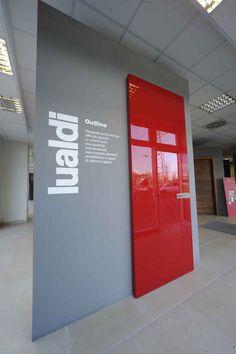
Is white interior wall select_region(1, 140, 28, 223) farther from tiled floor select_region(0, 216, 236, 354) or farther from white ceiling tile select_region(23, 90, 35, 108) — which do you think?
tiled floor select_region(0, 216, 236, 354)

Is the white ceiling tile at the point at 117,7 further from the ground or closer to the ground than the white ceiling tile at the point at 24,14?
further from the ground

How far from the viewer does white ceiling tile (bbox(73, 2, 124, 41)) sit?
5.22 feet

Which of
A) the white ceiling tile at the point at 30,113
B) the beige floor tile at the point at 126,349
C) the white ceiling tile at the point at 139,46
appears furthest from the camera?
the white ceiling tile at the point at 30,113

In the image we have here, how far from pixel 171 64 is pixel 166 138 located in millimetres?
1278

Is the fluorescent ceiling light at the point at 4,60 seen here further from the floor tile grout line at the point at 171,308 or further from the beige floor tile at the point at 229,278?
the beige floor tile at the point at 229,278

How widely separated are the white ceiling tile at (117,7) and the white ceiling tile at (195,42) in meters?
0.73

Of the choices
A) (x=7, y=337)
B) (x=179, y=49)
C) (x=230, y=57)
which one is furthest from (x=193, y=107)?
(x=7, y=337)

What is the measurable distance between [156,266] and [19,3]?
3.28m

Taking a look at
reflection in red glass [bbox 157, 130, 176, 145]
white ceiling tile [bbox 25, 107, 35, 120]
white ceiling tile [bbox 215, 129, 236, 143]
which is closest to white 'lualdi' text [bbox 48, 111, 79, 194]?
reflection in red glass [bbox 157, 130, 176, 145]

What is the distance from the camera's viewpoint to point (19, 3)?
1484 millimetres

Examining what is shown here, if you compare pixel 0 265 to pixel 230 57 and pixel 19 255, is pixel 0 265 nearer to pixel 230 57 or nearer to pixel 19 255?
pixel 19 255

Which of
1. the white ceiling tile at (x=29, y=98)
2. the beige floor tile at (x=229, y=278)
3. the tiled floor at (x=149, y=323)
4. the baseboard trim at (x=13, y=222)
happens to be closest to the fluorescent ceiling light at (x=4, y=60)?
the white ceiling tile at (x=29, y=98)

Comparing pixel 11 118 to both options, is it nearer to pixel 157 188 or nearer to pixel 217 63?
pixel 157 188

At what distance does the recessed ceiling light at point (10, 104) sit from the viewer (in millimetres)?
3004
